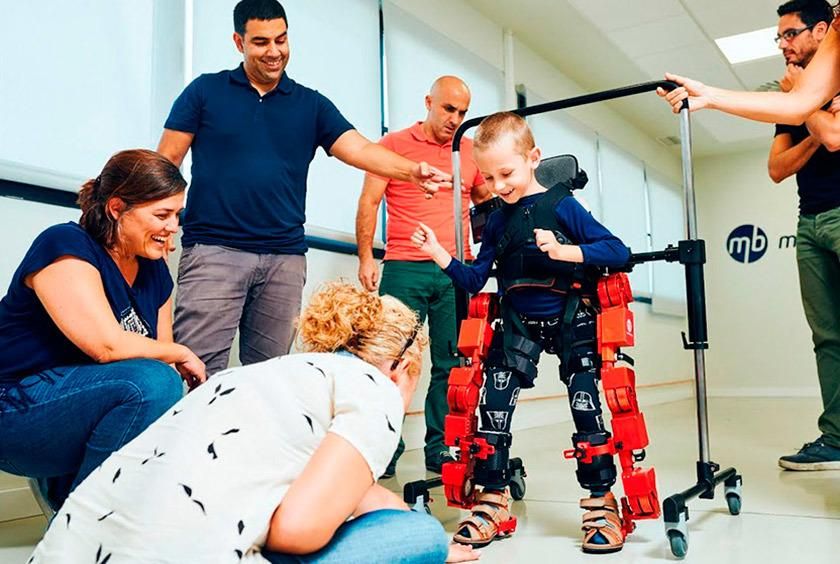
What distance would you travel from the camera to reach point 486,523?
1.76 meters

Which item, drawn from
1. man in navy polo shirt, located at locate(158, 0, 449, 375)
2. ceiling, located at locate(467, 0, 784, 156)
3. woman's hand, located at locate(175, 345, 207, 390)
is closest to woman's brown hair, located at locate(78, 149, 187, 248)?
woman's hand, located at locate(175, 345, 207, 390)

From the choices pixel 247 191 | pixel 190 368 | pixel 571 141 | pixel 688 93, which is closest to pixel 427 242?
pixel 247 191

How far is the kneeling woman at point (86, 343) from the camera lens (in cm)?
137

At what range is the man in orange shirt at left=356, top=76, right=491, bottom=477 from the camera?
2.80 metres

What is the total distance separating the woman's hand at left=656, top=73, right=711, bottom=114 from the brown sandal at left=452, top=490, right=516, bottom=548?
3.59 feet

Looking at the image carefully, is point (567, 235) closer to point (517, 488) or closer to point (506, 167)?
point (506, 167)

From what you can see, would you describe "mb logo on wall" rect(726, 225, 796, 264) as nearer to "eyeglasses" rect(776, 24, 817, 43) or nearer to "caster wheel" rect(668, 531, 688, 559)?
"eyeglasses" rect(776, 24, 817, 43)

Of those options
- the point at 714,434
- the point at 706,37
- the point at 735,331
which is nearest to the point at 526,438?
the point at 714,434

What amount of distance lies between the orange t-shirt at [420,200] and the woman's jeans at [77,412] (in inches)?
61.6

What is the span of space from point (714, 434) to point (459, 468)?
8.40 feet

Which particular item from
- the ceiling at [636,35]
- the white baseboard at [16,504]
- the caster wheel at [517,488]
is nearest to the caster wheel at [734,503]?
the caster wheel at [517,488]

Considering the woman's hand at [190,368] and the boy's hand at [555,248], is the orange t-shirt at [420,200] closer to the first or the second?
the boy's hand at [555,248]

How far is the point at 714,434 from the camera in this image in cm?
393

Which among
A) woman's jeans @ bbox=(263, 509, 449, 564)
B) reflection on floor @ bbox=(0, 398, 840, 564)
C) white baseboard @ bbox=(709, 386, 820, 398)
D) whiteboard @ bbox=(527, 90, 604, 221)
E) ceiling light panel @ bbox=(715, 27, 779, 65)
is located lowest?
white baseboard @ bbox=(709, 386, 820, 398)
